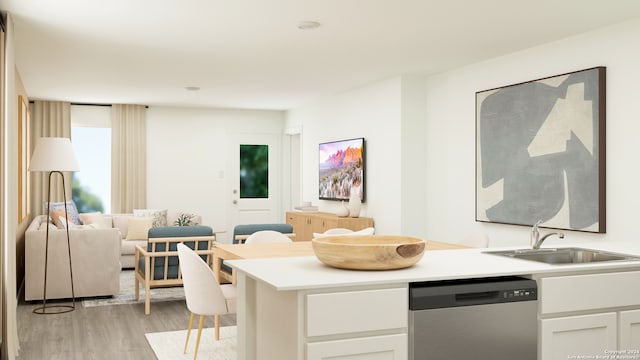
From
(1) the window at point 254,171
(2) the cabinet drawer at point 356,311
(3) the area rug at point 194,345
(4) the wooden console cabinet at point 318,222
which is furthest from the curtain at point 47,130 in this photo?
(2) the cabinet drawer at point 356,311

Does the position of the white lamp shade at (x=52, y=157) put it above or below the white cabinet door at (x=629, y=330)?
above

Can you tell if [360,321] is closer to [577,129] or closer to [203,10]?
[203,10]

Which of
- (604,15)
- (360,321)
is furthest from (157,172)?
(360,321)

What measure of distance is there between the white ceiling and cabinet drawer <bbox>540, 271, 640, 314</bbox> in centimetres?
220

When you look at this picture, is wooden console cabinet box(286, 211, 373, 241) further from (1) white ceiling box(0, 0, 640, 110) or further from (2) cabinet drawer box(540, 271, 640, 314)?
(2) cabinet drawer box(540, 271, 640, 314)

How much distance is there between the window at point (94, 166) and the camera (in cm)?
991

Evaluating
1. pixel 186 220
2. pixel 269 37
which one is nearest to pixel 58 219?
pixel 186 220

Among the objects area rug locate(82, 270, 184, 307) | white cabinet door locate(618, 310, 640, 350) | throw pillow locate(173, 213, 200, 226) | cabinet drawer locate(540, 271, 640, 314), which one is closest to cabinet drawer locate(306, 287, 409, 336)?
cabinet drawer locate(540, 271, 640, 314)

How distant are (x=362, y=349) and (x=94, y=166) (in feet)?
28.3

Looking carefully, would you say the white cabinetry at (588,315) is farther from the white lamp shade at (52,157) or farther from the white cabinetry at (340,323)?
the white lamp shade at (52,157)

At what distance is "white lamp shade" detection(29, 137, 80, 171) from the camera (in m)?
5.82

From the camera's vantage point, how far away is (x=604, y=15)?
4539 mm

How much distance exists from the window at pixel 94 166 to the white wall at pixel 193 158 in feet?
2.14

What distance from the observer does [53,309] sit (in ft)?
19.5
